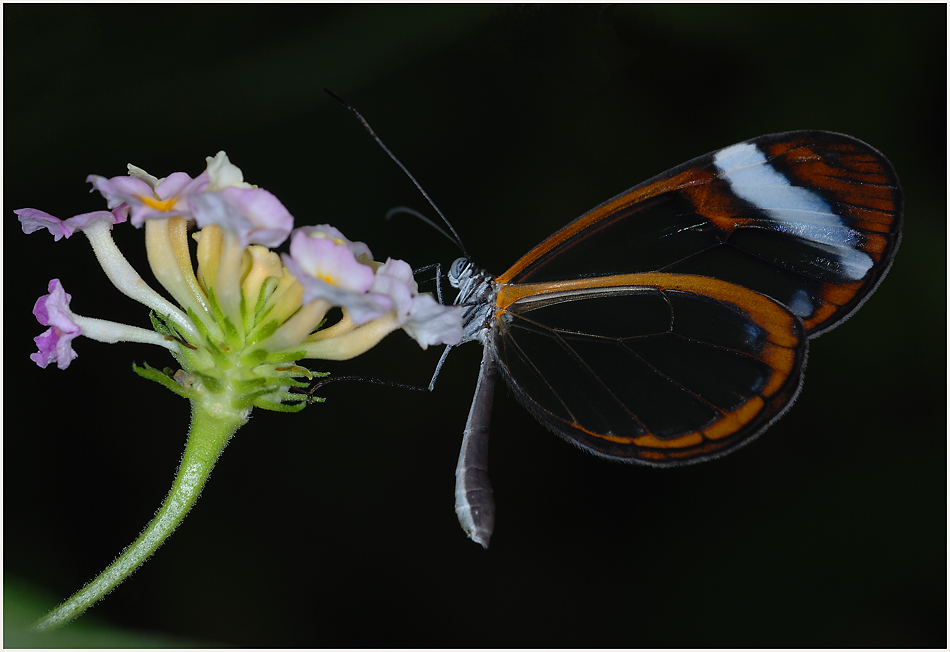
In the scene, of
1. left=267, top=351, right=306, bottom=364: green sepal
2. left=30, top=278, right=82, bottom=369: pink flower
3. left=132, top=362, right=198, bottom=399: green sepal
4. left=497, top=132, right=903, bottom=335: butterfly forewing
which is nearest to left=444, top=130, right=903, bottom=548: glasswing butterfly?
left=497, top=132, right=903, bottom=335: butterfly forewing

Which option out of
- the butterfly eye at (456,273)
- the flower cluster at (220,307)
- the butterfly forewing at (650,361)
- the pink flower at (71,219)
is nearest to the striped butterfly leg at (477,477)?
the butterfly forewing at (650,361)

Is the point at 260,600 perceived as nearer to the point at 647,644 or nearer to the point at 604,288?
the point at 647,644

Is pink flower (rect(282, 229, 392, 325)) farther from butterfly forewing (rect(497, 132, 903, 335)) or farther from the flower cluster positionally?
butterfly forewing (rect(497, 132, 903, 335))

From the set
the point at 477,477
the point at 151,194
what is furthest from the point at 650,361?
the point at 151,194

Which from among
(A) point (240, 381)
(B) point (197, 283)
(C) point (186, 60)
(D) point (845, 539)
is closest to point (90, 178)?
(B) point (197, 283)

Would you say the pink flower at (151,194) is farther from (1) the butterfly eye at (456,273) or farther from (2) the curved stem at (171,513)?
(1) the butterfly eye at (456,273)

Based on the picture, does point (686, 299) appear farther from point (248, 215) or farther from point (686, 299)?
point (248, 215)
